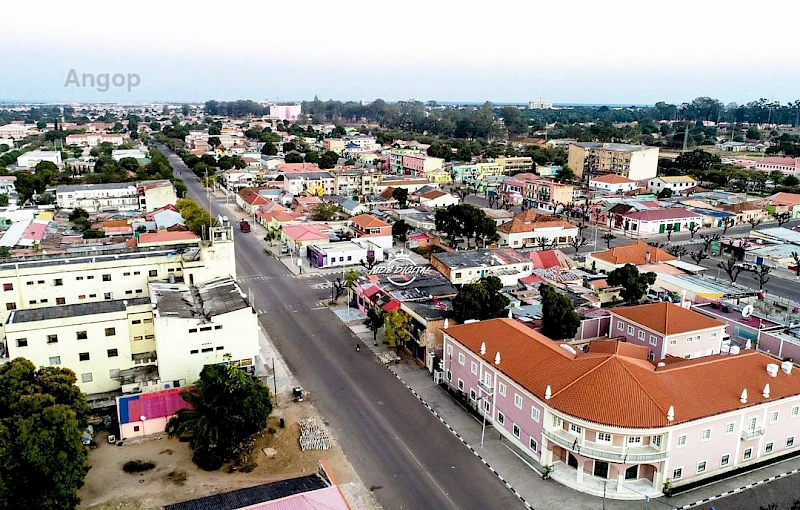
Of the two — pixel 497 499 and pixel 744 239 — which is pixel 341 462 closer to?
pixel 497 499

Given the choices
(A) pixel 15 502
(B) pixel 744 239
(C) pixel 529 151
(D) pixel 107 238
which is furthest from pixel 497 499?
(C) pixel 529 151

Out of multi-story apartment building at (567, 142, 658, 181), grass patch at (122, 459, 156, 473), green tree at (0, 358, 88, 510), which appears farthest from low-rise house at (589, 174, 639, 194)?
green tree at (0, 358, 88, 510)

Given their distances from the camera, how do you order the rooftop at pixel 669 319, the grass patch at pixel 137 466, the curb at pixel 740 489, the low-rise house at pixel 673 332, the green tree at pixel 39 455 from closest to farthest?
the green tree at pixel 39 455 < the curb at pixel 740 489 < the grass patch at pixel 137 466 < the low-rise house at pixel 673 332 < the rooftop at pixel 669 319

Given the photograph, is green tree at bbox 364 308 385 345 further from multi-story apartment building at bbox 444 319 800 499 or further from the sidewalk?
multi-story apartment building at bbox 444 319 800 499

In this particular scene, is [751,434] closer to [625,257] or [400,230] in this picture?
[625,257]

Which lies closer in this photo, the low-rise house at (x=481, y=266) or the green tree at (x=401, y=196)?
the low-rise house at (x=481, y=266)

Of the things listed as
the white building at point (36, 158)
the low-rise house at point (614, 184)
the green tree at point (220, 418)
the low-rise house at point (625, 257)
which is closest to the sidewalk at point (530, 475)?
the green tree at point (220, 418)

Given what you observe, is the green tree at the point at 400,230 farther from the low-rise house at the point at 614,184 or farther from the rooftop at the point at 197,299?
the low-rise house at the point at 614,184
